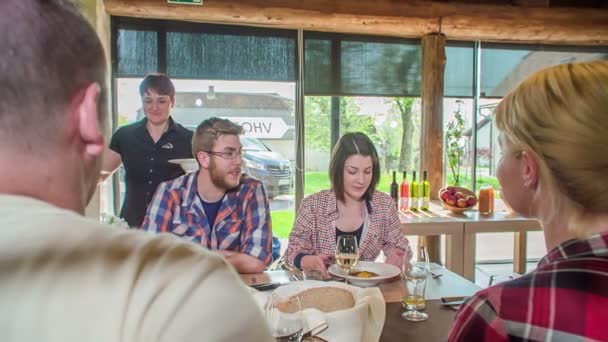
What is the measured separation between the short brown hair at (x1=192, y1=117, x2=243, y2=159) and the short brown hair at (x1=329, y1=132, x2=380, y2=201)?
22.6 inches

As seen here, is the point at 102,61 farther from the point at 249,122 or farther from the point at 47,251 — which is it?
the point at 249,122

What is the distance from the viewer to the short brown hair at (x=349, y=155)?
236cm

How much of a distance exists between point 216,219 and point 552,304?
159cm

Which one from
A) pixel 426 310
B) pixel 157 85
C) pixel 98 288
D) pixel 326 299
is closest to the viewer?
pixel 98 288

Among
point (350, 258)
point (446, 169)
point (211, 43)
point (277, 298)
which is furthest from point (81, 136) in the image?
point (446, 169)

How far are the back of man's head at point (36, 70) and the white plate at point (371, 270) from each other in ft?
4.36

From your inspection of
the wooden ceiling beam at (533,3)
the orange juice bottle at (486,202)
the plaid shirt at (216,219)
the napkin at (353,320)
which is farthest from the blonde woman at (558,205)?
the wooden ceiling beam at (533,3)

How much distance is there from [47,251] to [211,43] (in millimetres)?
3641

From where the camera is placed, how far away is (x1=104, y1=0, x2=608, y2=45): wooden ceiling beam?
3551 mm

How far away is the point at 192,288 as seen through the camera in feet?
1.34

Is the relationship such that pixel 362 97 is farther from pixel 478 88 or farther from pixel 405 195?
pixel 478 88

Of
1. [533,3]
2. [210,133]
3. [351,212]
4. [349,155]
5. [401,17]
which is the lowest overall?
[351,212]

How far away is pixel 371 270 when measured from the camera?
1803mm

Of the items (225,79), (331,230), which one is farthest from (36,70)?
(225,79)
